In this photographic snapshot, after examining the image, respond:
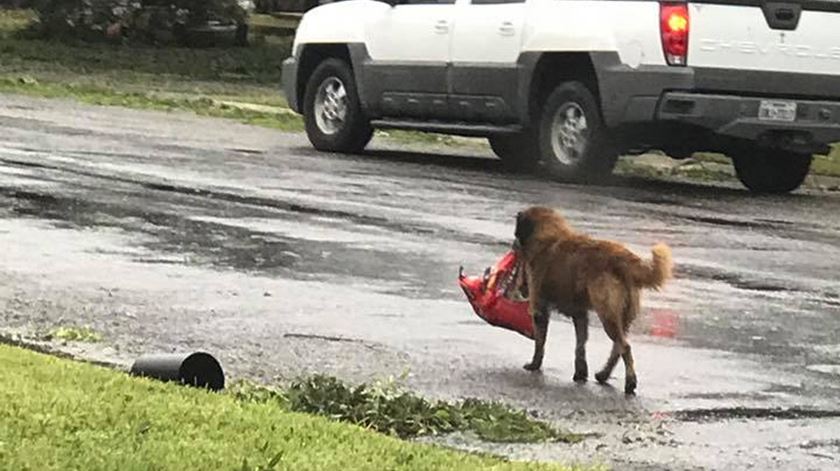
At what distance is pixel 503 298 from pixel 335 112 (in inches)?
392

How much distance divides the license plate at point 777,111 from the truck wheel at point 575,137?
1170 mm

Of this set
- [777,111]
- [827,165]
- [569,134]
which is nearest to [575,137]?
[569,134]

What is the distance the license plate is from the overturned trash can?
27.9 feet

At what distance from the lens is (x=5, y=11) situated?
120 ft

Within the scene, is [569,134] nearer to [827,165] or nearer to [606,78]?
[606,78]

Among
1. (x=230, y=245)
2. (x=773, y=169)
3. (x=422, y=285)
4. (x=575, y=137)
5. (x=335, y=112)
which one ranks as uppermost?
(x=422, y=285)

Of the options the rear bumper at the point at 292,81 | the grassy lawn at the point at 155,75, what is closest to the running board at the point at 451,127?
the rear bumper at the point at 292,81

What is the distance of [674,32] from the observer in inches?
538

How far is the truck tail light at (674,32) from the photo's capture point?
44.7 feet

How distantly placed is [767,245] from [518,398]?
5.14m

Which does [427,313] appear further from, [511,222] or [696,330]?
[511,222]

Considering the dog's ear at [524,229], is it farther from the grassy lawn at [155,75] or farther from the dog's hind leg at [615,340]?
the grassy lawn at [155,75]

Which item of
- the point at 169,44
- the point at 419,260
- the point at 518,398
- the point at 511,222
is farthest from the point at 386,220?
the point at 169,44

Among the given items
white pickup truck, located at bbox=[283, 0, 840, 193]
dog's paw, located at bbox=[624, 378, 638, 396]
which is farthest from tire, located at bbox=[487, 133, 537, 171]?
dog's paw, located at bbox=[624, 378, 638, 396]
